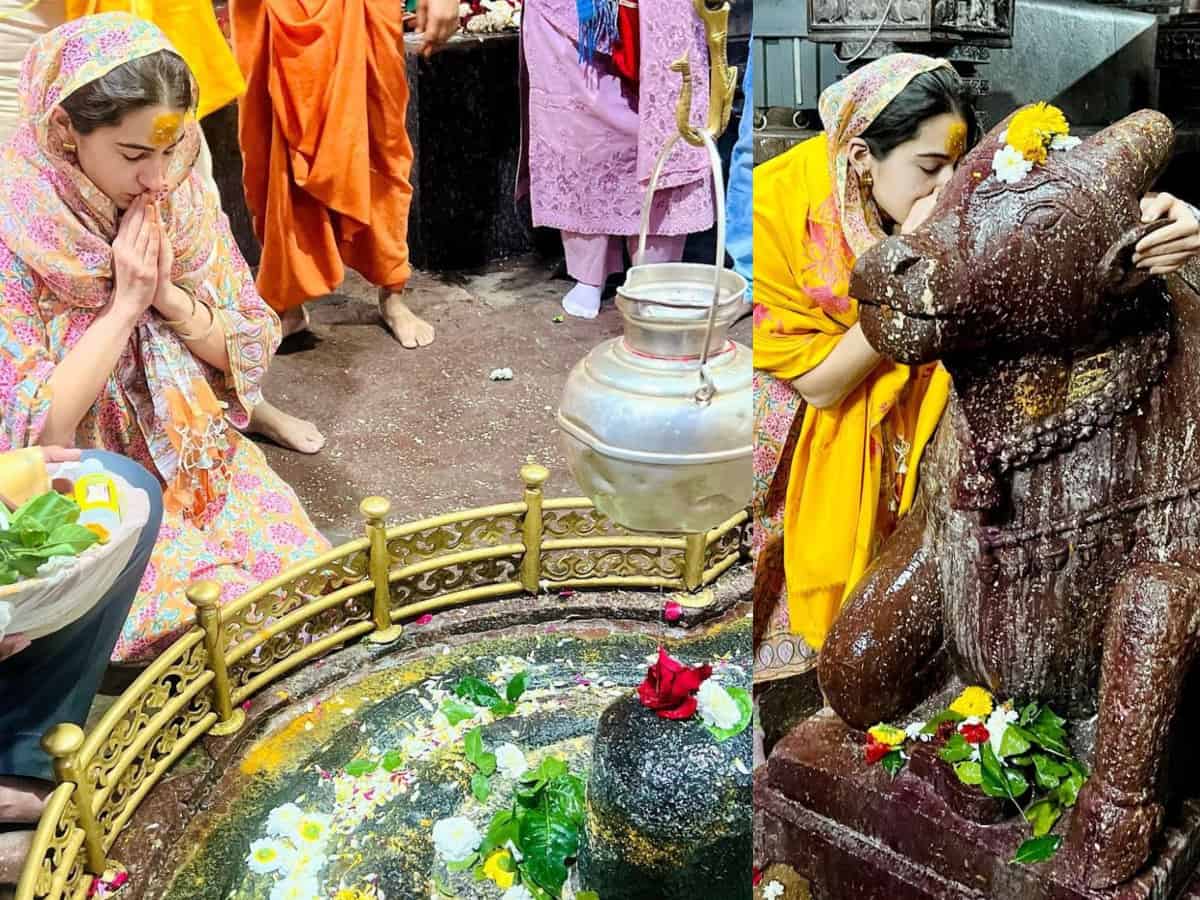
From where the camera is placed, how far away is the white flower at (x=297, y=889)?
173 centimetres

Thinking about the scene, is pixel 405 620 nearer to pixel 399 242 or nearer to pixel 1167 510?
pixel 399 242

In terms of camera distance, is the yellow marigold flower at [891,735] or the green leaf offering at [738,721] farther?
the green leaf offering at [738,721]

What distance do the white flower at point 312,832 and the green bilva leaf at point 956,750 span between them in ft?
3.52

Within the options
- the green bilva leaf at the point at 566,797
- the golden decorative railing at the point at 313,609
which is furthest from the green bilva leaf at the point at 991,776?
the golden decorative railing at the point at 313,609

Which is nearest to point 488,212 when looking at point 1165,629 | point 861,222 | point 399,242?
point 399,242

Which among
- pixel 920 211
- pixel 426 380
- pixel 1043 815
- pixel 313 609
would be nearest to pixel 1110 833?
pixel 1043 815

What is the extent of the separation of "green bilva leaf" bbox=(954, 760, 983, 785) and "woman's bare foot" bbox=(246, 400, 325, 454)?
3.49 feet

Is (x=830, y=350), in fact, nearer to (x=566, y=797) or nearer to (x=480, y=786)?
(x=566, y=797)

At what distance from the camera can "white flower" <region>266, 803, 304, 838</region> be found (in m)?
1.81

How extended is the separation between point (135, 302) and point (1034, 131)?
108 cm

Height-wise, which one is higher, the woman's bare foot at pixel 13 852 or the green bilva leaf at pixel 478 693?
the woman's bare foot at pixel 13 852

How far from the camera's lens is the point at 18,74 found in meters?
1.32

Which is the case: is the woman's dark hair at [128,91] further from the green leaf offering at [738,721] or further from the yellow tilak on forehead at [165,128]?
the green leaf offering at [738,721]

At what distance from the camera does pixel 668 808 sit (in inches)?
62.9
